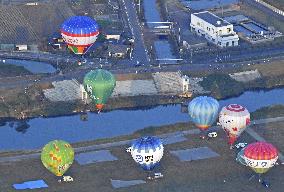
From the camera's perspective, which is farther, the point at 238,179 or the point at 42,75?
the point at 42,75

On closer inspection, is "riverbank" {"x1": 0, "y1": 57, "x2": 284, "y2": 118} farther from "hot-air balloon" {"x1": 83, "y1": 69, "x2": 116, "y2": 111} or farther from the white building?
the white building

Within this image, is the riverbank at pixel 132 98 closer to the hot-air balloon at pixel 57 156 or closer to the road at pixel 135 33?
the road at pixel 135 33

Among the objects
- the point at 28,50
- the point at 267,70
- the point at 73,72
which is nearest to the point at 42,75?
the point at 73,72

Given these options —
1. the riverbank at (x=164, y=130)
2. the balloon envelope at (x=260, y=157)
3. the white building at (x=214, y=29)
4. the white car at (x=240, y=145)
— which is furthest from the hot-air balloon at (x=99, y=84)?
the white building at (x=214, y=29)

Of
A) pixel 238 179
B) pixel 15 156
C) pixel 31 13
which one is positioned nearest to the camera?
pixel 238 179

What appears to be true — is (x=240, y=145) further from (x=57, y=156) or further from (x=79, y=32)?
(x=79, y=32)

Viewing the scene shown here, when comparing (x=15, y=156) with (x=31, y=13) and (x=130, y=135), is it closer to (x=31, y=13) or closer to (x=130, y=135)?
(x=130, y=135)
